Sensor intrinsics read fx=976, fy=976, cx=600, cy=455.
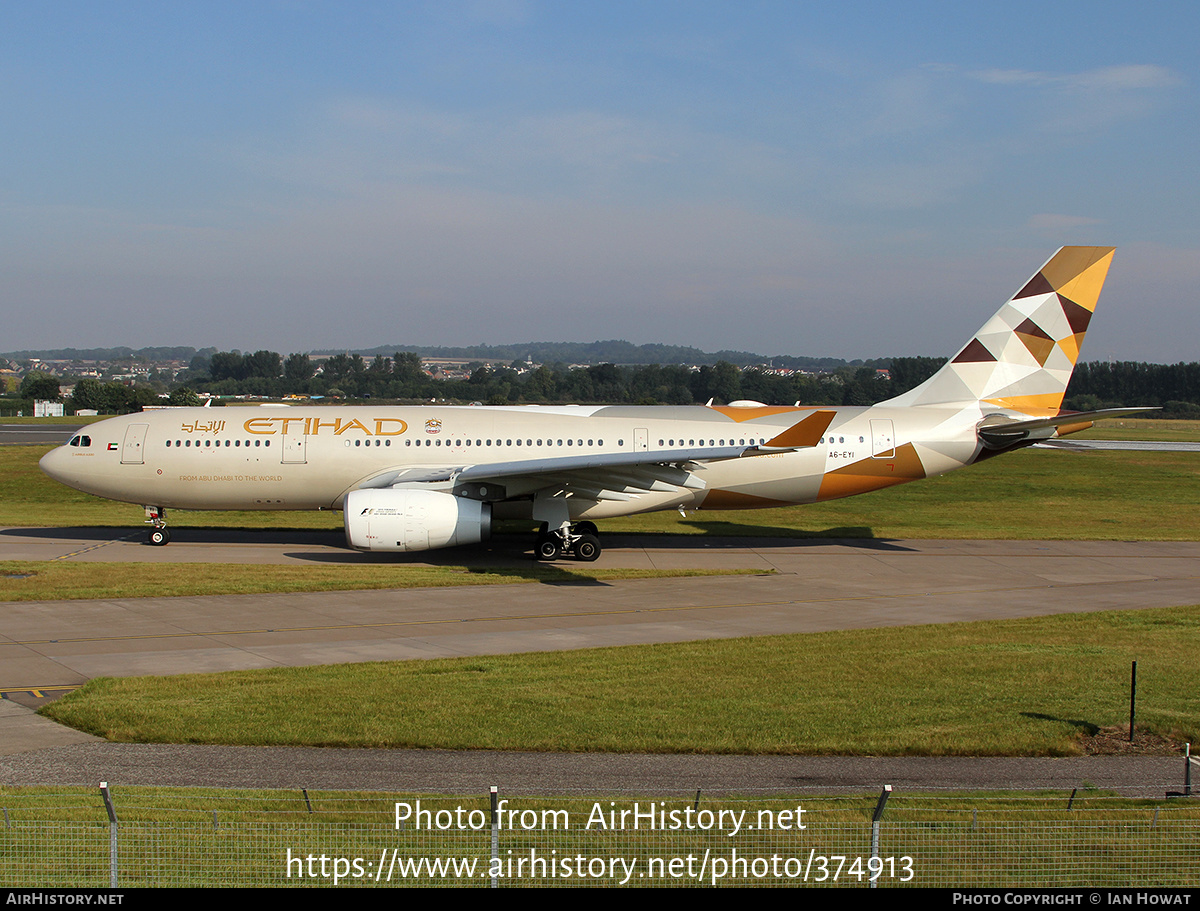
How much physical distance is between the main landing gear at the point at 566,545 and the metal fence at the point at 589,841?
54.3ft

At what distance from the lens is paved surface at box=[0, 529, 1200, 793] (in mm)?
11398

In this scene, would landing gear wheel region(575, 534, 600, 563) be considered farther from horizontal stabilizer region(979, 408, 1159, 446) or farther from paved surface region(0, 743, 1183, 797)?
paved surface region(0, 743, 1183, 797)

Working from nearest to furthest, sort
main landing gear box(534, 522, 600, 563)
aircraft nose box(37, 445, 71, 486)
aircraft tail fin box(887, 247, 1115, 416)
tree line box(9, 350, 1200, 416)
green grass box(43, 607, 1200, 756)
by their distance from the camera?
green grass box(43, 607, 1200, 756) → main landing gear box(534, 522, 600, 563) → aircraft nose box(37, 445, 71, 486) → aircraft tail fin box(887, 247, 1115, 416) → tree line box(9, 350, 1200, 416)

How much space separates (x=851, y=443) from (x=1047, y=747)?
56.1 ft

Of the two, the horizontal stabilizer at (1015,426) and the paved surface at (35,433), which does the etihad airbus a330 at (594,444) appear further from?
the paved surface at (35,433)

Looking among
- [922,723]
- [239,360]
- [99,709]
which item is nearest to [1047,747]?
[922,723]

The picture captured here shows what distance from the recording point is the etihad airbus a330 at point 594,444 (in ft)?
90.5

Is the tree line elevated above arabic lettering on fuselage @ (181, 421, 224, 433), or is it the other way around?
the tree line

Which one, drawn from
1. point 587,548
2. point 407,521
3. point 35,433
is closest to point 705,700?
point 407,521

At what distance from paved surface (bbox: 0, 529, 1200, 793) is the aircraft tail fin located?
4.79 metres

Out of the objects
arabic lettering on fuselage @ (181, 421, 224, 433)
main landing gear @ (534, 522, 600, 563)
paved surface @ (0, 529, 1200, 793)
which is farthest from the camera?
arabic lettering on fuselage @ (181, 421, 224, 433)

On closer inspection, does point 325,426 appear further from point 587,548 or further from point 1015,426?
point 1015,426

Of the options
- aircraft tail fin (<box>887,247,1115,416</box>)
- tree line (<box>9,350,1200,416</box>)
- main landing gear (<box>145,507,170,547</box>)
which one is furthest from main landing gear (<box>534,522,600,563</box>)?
tree line (<box>9,350,1200,416</box>)
